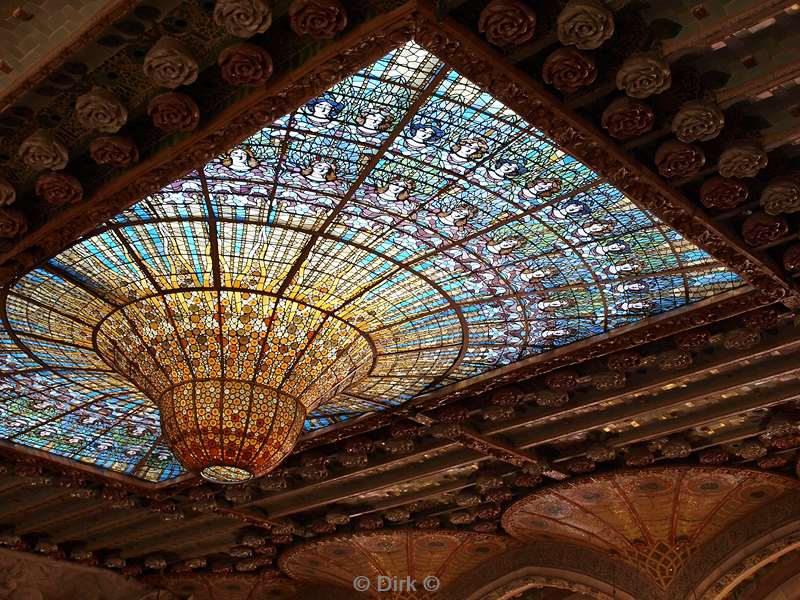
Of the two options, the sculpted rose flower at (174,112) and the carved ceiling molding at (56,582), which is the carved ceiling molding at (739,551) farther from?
the carved ceiling molding at (56,582)

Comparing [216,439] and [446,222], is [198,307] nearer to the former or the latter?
[216,439]

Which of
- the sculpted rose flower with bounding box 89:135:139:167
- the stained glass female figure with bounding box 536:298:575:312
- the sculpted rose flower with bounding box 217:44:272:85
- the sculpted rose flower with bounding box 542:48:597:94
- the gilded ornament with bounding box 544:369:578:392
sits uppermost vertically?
the stained glass female figure with bounding box 536:298:575:312

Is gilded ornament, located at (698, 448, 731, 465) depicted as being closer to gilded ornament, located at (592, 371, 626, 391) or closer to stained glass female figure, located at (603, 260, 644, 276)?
gilded ornament, located at (592, 371, 626, 391)

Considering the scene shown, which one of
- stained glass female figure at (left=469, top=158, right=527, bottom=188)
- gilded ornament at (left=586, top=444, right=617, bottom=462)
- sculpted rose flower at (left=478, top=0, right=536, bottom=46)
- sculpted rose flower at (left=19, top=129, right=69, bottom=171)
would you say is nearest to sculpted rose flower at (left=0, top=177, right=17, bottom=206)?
sculpted rose flower at (left=19, top=129, right=69, bottom=171)

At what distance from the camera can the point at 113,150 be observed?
6.82 metres

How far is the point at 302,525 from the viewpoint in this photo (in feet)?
54.3

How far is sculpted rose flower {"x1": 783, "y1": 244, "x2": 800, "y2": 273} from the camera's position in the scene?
810cm

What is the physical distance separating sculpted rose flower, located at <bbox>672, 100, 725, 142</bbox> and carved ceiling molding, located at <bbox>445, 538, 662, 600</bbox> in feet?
35.2

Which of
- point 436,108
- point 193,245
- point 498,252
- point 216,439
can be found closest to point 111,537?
point 216,439

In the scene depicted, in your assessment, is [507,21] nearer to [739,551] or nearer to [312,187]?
[312,187]

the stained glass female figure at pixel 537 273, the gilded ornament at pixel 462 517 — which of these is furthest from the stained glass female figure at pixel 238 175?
the gilded ornament at pixel 462 517

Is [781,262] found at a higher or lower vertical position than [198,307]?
higher

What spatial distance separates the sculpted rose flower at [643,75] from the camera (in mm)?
6023

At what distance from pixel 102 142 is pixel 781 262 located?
6.33 metres
